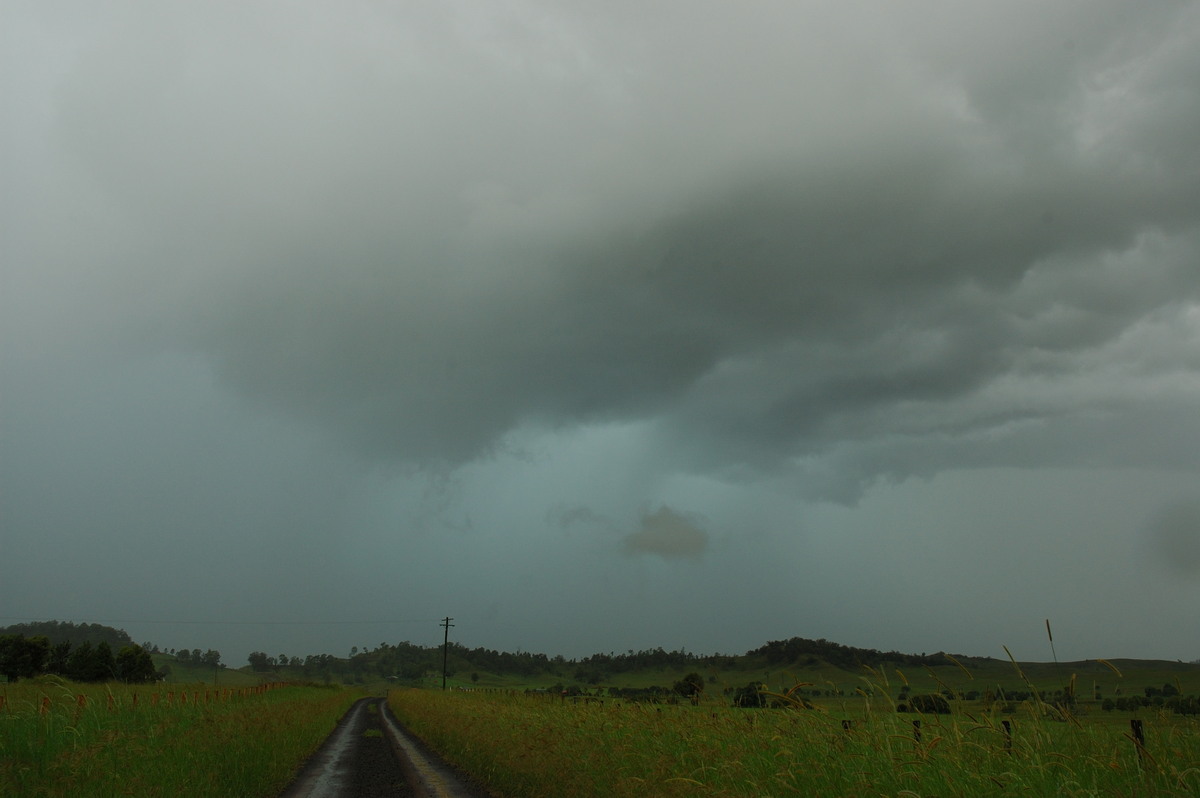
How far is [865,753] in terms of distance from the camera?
8.02 metres

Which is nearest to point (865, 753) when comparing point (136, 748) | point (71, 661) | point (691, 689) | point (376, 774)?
point (691, 689)

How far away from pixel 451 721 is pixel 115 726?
1909 centimetres

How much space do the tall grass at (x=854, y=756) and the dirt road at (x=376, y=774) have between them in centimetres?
371

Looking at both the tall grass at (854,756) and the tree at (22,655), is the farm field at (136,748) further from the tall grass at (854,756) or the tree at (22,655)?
the tree at (22,655)

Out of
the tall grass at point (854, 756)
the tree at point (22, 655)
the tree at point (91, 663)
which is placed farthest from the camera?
the tree at point (91, 663)

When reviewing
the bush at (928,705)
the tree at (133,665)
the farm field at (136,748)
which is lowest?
the tree at (133,665)

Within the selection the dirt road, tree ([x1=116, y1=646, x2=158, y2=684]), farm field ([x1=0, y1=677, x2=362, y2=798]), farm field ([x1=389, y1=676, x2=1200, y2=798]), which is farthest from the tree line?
farm field ([x1=389, y1=676, x2=1200, y2=798])

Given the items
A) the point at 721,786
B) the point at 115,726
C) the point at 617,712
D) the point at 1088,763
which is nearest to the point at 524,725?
the point at 617,712

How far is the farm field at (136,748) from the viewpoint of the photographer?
34.8 feet

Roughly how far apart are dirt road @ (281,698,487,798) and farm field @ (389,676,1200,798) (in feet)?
12.6

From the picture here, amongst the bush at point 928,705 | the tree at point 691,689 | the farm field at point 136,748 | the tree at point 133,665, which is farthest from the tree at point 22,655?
the bush at point 928,705

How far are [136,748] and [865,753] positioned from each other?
1299 centimetres

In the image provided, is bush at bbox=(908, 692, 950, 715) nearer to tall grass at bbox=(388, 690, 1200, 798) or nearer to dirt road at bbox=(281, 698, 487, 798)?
tall grass at bbox=(388, 690, 1200, 798)

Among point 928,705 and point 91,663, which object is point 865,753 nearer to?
point 928,705
